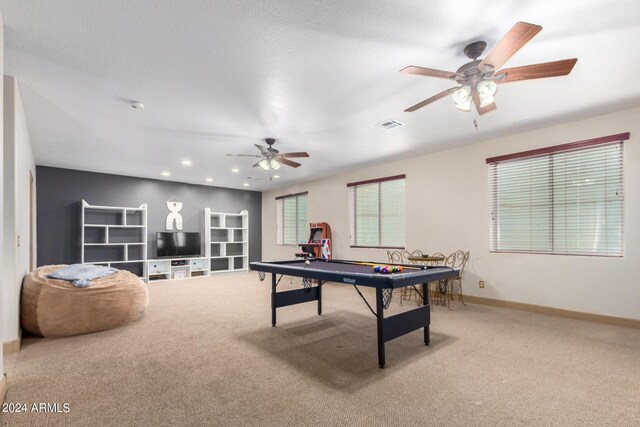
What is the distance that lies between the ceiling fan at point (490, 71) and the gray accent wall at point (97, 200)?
303 inches

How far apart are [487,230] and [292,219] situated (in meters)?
5.51

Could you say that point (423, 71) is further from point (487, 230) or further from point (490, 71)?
point (487, 230)

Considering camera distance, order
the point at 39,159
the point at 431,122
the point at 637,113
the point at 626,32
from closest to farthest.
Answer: the point at 626,32 < the point at 637,113 < the point at 431,122 < the point at 39,159

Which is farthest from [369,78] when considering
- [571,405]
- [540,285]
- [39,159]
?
[39,159]

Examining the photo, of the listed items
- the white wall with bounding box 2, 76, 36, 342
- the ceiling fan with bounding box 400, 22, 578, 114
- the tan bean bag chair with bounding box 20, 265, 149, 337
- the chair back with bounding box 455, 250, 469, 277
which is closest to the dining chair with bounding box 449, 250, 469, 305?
the chair back with bounding box 455, 250, 469, 277

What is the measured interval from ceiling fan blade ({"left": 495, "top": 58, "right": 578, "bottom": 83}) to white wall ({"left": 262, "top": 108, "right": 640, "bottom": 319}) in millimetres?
2430

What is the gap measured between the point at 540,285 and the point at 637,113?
2.41m

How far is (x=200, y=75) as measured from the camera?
2879 millimetres

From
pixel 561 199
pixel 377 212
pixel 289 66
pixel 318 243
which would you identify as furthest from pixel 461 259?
pixel 289 66

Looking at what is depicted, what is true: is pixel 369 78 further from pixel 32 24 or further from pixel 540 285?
pixel 540 285

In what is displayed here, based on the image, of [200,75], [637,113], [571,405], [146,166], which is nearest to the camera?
[571,405]

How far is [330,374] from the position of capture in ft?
8.14

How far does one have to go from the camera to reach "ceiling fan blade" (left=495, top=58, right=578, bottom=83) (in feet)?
7.18

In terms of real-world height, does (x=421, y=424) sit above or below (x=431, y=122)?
below
